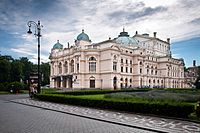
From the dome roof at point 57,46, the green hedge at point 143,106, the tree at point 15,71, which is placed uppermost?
the dome roof at point 57,46

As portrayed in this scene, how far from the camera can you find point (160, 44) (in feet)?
358

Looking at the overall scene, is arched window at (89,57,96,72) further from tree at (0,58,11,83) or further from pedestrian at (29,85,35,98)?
pedestrian at (29,85,35,98)

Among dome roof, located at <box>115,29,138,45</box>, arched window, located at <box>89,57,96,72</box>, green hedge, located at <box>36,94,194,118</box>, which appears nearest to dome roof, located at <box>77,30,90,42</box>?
arched window, located at <box>89,57,96,72</box>

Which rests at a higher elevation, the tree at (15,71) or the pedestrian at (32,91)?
the tree at (15,71)

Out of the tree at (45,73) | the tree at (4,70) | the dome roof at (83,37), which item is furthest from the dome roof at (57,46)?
the tree at (4,70)

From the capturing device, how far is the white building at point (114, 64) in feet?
254

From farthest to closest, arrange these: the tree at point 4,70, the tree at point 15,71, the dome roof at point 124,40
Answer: the dome roof at point 124,40, the tree at point 15,71, the tree at point 4,70

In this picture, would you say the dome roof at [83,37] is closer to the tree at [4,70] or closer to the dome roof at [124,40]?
the dome roof at [124,40]

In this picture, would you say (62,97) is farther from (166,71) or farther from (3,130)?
(166,71)

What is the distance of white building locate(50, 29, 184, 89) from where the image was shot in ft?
254

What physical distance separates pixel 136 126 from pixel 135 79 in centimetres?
7621

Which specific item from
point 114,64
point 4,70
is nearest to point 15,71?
point 4,70

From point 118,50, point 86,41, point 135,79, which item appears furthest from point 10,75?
point 135,79

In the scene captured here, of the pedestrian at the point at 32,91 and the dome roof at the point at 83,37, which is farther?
the dome roof at the point at 83,37
